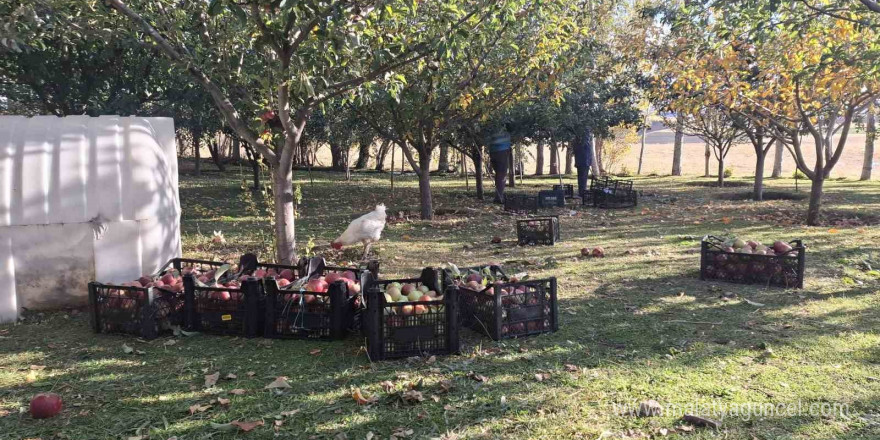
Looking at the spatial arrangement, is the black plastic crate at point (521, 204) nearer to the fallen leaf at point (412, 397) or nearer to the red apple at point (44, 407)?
the fallen leaf at point (412, 397)

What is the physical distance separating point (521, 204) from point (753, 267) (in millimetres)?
9383

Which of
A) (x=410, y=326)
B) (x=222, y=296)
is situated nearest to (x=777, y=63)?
(x=410, y=326)

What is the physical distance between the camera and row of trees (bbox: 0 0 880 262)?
6113mm

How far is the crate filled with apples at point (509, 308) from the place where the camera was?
4770 millimetres

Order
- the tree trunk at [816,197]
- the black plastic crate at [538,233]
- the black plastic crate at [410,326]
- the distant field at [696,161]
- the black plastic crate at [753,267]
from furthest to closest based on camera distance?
1. the distant field at [696,161]
2. the tree trunk at [816,197]
3. the black plastic crate at [538,233]
4. the black plastic crate at [753,267]
5. the black plastic crate at [410,326]

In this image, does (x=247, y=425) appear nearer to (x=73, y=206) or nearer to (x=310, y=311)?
(x=310, y=311)

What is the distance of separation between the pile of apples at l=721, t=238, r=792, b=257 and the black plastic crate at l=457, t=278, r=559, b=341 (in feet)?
10.1

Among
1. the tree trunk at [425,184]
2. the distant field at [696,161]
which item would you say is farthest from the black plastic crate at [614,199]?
the distant field at [696,161]

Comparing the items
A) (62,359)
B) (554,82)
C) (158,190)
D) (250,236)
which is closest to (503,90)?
(554,82)

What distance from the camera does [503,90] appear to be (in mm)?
12266

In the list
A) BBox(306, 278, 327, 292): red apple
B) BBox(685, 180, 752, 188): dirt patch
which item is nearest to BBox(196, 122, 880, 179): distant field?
BBox(685, 180, 752, 188): dirt patch

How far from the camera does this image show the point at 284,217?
688cm

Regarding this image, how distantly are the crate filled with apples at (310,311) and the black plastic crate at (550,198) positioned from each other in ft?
41.2

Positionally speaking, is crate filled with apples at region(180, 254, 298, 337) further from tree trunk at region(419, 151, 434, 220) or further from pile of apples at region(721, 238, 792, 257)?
tree trunk at region(419, 151, 434, 220)
